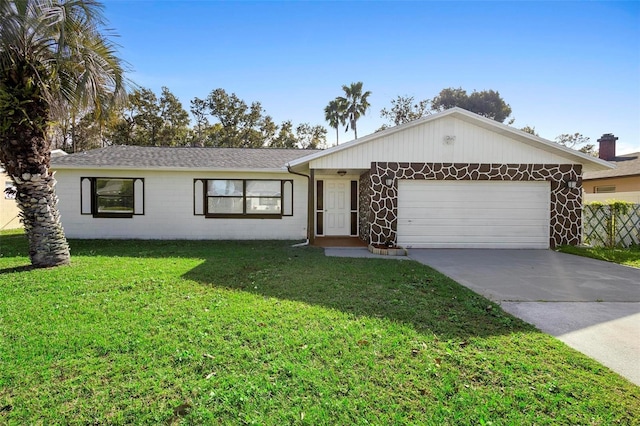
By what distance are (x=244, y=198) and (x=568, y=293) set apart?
380 inches

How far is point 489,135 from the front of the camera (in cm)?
1009

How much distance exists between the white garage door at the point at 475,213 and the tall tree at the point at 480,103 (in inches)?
1187

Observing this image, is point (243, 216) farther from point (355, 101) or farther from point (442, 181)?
point (355, 101)

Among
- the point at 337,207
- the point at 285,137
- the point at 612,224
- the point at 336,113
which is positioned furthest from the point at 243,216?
the point at 336,113

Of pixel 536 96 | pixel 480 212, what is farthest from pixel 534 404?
pixel 536 96

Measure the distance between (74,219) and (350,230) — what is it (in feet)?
33.4

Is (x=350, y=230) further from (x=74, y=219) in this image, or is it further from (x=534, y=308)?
(x=74, y=219)

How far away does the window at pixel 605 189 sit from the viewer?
51.4 feet

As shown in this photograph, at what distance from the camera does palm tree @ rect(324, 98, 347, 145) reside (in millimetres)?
33188

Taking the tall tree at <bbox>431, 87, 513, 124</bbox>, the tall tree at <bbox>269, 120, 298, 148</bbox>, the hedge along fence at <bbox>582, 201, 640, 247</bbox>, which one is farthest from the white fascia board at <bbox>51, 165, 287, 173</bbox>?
the tall tree at <bbox>431, 87, 513, 124</bbox>

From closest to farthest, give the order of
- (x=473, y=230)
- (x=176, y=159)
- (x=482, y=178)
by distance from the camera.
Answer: (x=482, y=178) < (x=473, y=230) < (x=176, y=159)

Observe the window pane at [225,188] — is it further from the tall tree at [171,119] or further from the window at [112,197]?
the tall tree at [171,119]

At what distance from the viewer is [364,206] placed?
11453 millimetres

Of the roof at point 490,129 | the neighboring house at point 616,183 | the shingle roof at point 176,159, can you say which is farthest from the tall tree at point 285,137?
the neighboring house at point 616,183
